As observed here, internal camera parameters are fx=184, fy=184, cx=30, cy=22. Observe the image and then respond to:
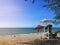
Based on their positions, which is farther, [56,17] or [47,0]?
[56,17]

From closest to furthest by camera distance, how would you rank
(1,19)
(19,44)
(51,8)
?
(19,44)
(51,8)
(1,19)

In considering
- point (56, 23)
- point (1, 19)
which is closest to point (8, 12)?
point (1, 19)

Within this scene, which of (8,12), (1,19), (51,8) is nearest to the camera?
(51,8)

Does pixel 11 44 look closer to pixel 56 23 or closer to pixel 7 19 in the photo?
pixel 56 23

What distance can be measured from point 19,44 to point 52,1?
2979 millimetres

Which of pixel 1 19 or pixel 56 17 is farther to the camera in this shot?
pixel 1 19

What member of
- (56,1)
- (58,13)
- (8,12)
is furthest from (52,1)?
(8,12)

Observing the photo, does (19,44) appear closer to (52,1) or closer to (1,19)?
(52,1)

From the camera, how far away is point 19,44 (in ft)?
32.2

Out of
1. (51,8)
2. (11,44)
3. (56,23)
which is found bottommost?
(11,44)

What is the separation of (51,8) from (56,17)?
0.68m

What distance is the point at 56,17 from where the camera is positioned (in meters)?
10.9

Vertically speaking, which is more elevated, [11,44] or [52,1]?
[52,1]

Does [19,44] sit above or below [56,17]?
below
